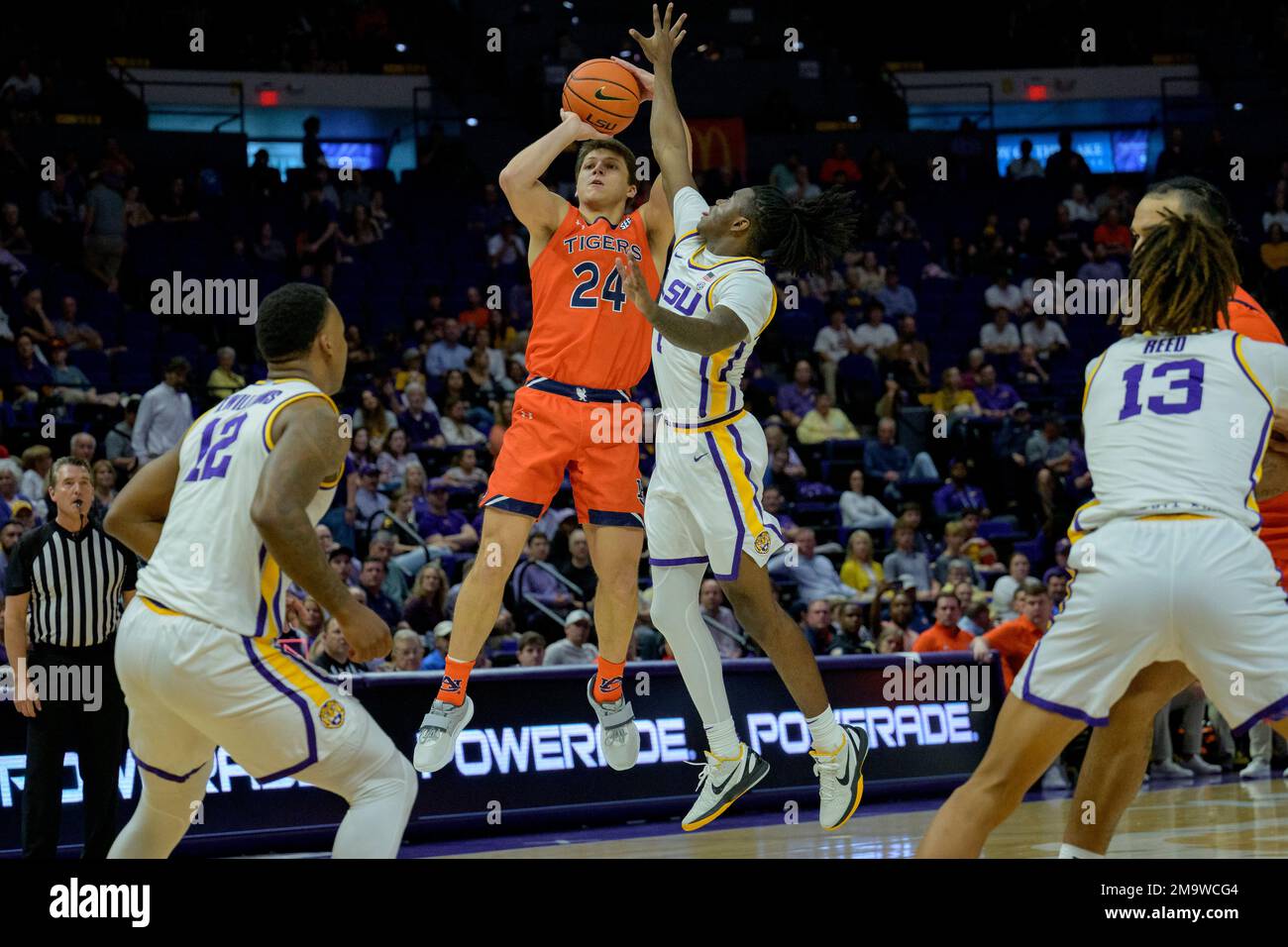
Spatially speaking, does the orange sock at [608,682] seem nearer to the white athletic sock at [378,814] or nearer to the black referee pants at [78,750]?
the black referee pants at [78,750]

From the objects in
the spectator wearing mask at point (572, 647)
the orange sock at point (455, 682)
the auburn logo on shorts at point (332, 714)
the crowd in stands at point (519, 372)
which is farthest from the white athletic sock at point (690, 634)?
the spectator wearing mask at point (572, 647)

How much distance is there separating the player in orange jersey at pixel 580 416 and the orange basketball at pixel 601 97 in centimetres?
6

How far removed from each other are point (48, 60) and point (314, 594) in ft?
57.4

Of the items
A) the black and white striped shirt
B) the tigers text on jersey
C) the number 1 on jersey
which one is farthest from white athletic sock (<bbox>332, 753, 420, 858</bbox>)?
the black and white striped shirt

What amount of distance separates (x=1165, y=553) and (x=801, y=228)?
3.07 m

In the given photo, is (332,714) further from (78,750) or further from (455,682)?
(78,750)

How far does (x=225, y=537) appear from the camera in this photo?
4.43 metres

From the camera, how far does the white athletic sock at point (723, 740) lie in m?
6.70

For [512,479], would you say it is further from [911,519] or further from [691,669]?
[911,519]

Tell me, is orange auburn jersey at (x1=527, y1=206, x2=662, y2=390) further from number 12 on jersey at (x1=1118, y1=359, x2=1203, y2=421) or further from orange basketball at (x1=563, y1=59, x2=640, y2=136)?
number 12 on jersey at (x1=1118, y1=359, x2=1203, y2=421)

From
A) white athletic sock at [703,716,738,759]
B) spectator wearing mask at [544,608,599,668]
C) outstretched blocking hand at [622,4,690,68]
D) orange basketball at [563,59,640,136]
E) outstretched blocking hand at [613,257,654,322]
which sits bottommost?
spectator wearing mask at [544,608,599,668]

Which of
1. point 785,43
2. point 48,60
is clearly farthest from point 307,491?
point 785,43

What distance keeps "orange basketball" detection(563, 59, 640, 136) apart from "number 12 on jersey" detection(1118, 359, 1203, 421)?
3161 mm

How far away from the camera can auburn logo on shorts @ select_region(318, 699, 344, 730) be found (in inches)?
170
